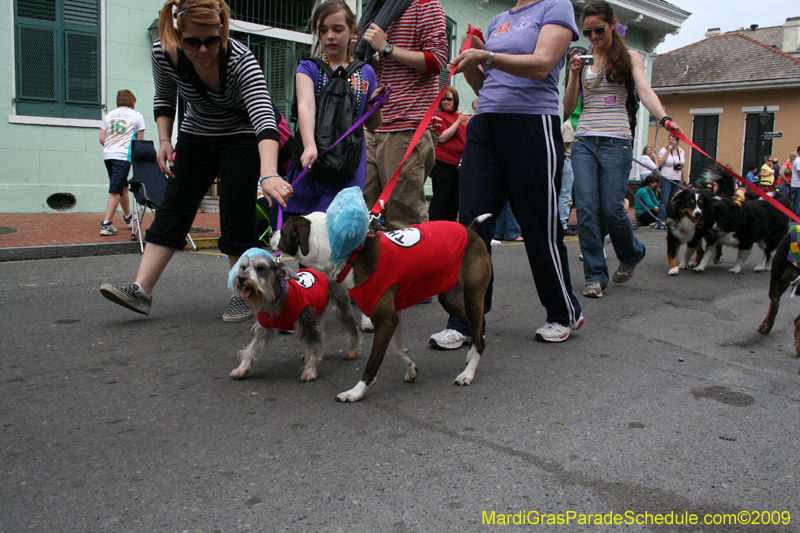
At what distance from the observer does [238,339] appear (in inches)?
159

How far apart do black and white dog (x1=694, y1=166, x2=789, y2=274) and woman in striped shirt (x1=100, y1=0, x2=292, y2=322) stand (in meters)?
5.77

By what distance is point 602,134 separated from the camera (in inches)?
220

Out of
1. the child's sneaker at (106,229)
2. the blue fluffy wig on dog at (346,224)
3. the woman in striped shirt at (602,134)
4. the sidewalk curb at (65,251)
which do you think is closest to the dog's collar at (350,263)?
the blue fluffy wig on dog at (346,224)

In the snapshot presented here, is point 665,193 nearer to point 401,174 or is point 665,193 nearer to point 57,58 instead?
point 401,174

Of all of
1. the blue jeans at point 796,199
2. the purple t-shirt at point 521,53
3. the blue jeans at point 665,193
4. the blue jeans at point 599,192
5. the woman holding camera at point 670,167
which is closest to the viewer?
the purple t-shirt at point 521,53

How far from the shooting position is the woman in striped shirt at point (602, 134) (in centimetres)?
539

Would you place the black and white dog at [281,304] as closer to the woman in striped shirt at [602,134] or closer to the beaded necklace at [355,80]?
the beaded necklace at [355,80]

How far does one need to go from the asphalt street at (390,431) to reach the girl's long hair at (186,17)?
1.79 m

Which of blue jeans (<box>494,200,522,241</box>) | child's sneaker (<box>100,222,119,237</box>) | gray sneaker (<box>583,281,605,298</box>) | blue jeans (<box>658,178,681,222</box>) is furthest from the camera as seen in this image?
blue jeans (<box>658,178,681,222</box>)

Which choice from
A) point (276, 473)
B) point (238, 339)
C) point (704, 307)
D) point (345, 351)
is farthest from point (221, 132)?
point (704, 307)

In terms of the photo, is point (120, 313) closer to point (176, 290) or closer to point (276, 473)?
point (176, 290)

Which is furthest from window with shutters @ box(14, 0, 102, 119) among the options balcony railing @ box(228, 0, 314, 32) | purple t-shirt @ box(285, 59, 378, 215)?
purple t-shirt @ box(285, 59, 378, 215)

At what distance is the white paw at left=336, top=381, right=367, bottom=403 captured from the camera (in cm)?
297

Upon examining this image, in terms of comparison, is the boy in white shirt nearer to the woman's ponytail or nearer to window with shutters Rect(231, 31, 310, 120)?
window with shutters Rect(231, 31, 310, 120)
